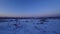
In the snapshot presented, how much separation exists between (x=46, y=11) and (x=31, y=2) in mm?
243

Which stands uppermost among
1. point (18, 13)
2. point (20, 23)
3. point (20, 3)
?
point (20, 3)

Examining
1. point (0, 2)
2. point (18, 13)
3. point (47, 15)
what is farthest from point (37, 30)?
point (0, 2)

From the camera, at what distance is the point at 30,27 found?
1.56 metres

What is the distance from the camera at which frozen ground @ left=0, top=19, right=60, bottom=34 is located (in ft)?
5.03

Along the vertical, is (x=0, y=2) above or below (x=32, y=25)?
above

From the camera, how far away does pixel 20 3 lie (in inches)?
62.6

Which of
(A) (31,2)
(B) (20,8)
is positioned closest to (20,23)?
(B) (20,8)

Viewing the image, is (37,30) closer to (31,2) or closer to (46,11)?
(46,11)

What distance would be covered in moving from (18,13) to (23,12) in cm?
7

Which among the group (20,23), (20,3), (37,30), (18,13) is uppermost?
(20,3)

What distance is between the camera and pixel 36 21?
1545 mm

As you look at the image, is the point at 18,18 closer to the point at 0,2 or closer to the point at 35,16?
the point at 35,16

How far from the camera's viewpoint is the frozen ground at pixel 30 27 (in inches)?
60.3

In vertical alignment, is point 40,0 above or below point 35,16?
above
